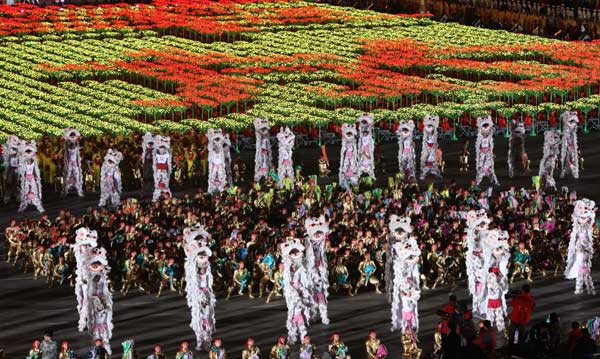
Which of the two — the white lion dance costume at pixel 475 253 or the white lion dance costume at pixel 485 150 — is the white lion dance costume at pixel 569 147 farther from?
the white lion dance costume at pixel 475 253

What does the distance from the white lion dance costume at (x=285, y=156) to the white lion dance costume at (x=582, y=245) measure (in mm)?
17693

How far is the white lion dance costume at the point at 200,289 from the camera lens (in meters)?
54.3

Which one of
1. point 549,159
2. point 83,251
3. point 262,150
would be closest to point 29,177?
point 262,150

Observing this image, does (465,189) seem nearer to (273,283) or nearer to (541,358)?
(273,283)

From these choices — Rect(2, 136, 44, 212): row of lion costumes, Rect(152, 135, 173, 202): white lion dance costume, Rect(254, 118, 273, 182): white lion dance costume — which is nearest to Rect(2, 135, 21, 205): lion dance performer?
Rect(2, 136, 44, 212): row of lion costumes

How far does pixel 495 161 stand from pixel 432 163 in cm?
516

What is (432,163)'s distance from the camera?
7775 centimetres

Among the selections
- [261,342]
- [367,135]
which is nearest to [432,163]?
[367,135]

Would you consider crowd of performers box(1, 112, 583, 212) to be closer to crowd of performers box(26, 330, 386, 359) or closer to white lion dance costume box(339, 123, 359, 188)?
white lion dance costume box(339, 123, 359, 188)

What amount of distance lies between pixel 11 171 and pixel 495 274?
25.5m

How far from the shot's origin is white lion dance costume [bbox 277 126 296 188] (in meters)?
75.4

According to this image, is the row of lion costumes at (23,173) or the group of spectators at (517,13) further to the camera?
the group of spectators at (517,13)

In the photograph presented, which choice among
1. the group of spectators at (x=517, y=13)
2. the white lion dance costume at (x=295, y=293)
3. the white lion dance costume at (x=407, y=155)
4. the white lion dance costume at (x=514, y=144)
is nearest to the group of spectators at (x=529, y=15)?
the group of spectators at (x=517, y=13)

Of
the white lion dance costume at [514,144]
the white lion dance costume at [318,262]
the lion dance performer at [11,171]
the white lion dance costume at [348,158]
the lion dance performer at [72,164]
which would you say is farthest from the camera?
the white lion dance costume at [514,144]
